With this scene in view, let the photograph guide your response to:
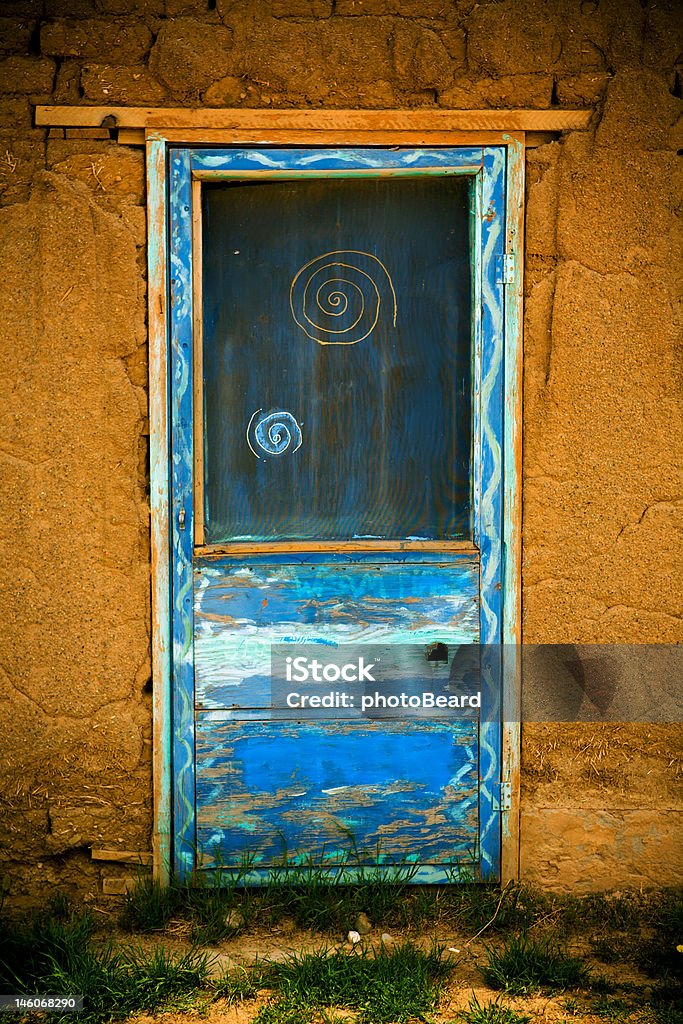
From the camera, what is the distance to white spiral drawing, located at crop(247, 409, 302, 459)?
9.41 ft

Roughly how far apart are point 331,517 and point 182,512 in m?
0.47

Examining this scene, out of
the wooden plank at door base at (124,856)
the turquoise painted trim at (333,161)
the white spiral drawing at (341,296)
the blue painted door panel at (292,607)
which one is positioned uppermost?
the turquoise painted trim at (333,161)

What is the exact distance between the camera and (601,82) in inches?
108

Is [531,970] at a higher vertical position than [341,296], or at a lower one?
lower

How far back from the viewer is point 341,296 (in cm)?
286

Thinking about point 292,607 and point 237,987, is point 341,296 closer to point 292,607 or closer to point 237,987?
point 292,607

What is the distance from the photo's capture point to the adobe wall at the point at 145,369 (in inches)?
107

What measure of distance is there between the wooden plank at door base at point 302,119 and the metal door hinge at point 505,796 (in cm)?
201

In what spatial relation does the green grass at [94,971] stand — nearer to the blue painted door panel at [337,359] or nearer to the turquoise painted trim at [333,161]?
the blue painted door panel at [337,359]

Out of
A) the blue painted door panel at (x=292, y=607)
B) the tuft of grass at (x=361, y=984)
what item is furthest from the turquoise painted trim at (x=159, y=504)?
the tuft of grass at (x=361, y=984)

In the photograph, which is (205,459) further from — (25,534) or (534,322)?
(534,322)

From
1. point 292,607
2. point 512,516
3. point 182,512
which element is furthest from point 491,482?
point 182,512

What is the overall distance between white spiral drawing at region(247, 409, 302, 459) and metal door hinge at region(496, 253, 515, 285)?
0.78 m

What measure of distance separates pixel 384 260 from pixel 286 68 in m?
0.63
